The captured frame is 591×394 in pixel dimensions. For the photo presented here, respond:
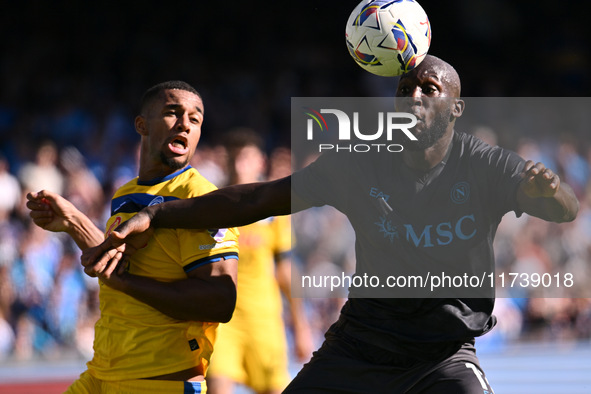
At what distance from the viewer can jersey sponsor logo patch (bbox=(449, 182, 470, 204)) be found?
4.07m

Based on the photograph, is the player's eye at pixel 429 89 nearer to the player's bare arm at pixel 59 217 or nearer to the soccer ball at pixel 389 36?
the soccer ball at pixel 389 36

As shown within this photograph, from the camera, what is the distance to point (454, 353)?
13.1ft

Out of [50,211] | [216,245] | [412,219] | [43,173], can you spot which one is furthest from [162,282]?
[43,173]

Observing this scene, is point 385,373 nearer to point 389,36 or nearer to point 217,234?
point 217,234

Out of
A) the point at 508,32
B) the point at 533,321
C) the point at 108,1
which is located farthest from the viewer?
the point at 508,32

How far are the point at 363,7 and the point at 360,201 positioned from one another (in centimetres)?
118

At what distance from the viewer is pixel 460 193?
4082mm

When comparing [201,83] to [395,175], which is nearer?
[395,175]

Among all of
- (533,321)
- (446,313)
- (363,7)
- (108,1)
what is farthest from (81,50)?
(446,313)

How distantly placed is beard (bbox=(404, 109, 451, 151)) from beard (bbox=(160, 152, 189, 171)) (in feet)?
3.82

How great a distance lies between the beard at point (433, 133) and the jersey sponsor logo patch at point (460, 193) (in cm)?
28

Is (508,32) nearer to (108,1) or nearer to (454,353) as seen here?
(108,1)

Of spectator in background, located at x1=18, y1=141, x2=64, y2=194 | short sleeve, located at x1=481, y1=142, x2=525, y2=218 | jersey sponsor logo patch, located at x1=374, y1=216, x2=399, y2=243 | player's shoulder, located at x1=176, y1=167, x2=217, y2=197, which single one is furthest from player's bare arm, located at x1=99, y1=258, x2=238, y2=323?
spectator in background, located at x1=18, y1=141, x2=64, y2=194

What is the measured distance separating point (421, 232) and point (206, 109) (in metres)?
10.6
